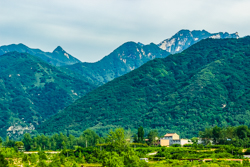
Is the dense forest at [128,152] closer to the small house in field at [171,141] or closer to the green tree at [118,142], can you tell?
the green tree at [118,142]

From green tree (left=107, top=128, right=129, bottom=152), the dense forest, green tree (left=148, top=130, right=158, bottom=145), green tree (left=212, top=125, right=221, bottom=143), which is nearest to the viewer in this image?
the dense forest

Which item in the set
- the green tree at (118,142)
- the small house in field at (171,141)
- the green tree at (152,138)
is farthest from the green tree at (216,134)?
the green tree at (118,142)

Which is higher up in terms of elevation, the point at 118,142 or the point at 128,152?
the point at 118,142

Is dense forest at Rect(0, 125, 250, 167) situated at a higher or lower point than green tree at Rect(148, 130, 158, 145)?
lower

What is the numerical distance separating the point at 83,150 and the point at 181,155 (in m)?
25.8

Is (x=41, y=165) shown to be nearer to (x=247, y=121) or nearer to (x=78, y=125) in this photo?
(x=247, y=121)

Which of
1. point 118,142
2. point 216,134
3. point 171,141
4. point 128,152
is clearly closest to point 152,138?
point 171,141

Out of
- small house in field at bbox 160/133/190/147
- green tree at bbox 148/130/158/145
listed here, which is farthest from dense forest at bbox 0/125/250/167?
small house in field at bbox 160/133/190/147

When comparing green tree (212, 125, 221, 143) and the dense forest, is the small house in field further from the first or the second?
green tree (212, 125, 221, 143)

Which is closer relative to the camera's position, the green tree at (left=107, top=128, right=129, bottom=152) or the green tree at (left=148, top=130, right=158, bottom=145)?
the green tree at (left=107, top=128, right=129, bottom=152)

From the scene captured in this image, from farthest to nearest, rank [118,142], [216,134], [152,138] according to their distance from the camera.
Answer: [152,138] < [216,134] < [118,142]

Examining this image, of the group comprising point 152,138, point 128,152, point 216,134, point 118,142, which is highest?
point 216,134

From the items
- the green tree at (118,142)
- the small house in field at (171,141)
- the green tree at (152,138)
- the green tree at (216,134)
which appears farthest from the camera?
the small house in field at (171,141)

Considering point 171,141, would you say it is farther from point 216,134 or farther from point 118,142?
point 118,142
